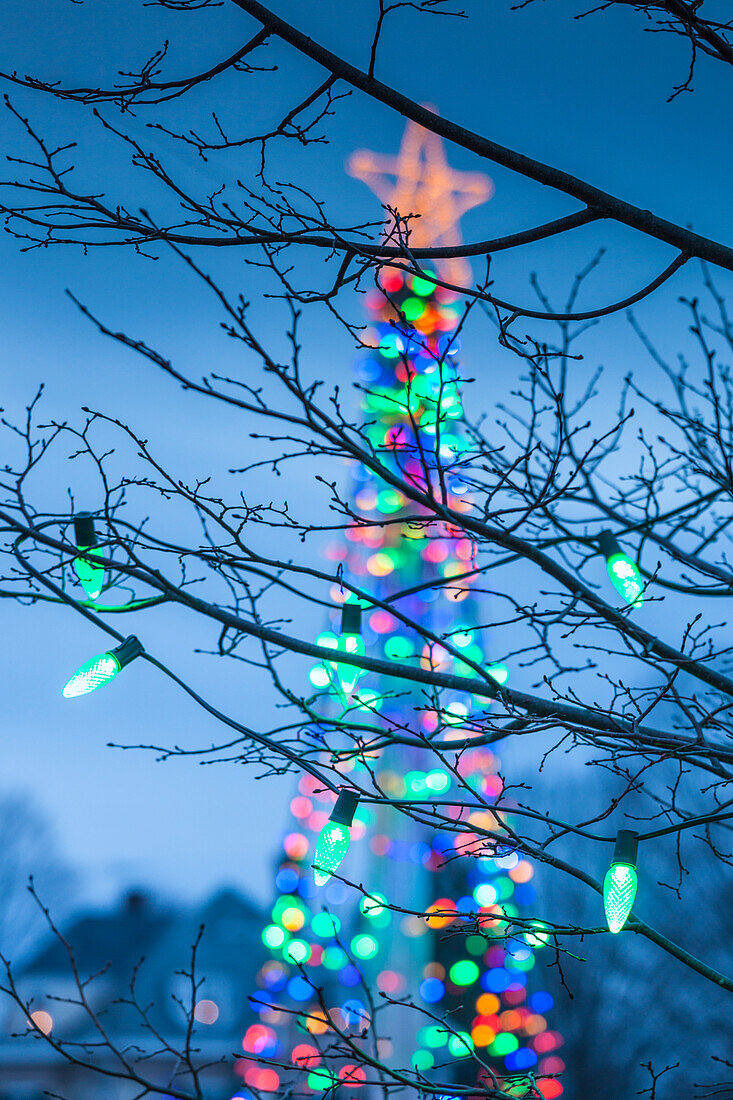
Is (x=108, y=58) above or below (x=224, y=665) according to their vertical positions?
above

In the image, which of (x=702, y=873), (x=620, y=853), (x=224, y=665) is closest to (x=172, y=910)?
(x=702, y=873)

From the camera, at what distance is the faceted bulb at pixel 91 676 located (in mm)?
2545

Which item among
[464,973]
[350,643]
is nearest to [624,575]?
[350,643]

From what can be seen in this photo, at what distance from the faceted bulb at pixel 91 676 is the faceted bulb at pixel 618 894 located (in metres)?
1.50

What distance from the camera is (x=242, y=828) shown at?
18688 mm

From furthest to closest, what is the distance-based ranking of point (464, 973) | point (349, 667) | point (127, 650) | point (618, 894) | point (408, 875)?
point (408, 875)
point (464, 973)
point (349, 667)
point (127, 650)
point (618, 894)

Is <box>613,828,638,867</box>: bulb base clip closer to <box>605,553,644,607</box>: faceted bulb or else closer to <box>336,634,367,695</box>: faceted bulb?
<box>605,553,644,607</box>: faceted bulb

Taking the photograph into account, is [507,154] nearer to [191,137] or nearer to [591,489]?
[191,137]

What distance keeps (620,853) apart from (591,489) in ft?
6.18

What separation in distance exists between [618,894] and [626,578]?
1.03 meters

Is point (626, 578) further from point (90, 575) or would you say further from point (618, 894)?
point (90, 575)

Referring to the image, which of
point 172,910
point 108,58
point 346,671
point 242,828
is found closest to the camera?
point 346,671

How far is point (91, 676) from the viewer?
2.55 m

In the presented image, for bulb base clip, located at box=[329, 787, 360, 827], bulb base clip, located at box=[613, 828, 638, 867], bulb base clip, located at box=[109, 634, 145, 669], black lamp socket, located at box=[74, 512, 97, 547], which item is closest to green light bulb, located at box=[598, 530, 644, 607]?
bulb base clip, located at box=[613, 828, 638, 867]
